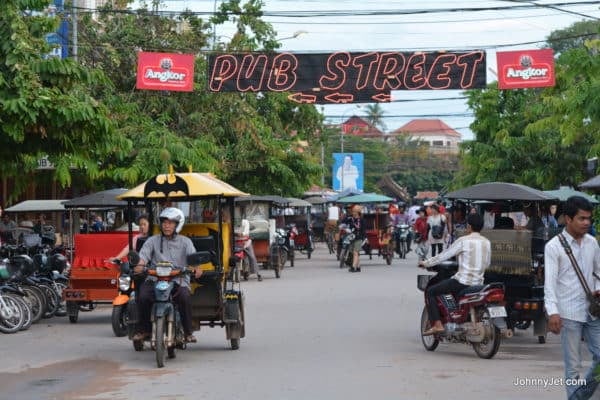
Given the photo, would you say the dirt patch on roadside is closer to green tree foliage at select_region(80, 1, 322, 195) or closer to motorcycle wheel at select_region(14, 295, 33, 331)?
motorcycle wheel at select_region(14, 295, 33, 331)

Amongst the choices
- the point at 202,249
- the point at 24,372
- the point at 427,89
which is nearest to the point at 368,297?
the point at 427,89

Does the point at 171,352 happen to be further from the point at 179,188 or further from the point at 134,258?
the point at 179,188

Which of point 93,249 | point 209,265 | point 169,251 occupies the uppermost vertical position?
point 169,251

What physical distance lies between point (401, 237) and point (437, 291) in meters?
27.6

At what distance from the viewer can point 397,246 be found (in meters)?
42.5

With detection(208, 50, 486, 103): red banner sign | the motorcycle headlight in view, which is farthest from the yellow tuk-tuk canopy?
detection(208, 50, 486, 103): red banner sign

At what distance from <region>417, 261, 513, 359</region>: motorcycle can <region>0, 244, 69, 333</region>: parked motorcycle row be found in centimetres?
655

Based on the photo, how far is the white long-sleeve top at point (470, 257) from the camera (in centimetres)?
1411

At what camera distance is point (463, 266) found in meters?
14.2

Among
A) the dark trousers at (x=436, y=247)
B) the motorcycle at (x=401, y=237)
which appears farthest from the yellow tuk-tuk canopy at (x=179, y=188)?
the motorcycle at (x=401, y=237)

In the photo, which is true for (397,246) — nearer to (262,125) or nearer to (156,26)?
(262,125)

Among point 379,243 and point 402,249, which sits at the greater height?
point 379,243

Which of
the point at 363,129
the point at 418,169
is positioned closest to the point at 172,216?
the point at 418,169

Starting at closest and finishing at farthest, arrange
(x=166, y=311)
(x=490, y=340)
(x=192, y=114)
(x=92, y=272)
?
(x=166, y=311)
(x=490, y=340)
(x=92, y=272)
(x=192, y=114)
